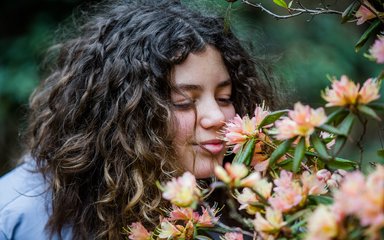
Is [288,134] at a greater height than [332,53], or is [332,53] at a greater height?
[288,134]

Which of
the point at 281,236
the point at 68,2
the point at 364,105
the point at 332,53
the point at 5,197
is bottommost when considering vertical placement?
the point at 332,53

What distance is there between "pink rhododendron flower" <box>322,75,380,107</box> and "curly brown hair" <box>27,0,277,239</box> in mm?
730

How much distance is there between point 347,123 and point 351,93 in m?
0.05

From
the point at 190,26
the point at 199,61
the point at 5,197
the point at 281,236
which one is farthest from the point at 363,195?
the point at 5,197

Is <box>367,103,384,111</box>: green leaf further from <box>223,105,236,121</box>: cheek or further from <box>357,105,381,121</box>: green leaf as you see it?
<box>223,105,236,121</box>: cheek

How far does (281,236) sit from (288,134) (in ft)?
0.51

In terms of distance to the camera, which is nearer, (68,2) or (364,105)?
(364,105)

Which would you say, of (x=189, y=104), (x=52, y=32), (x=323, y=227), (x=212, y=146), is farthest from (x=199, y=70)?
(x=52, y=32)

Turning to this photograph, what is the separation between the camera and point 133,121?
5.11ft

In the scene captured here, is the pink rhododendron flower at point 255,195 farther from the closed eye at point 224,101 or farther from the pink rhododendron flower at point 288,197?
the closed eye at point 224,101

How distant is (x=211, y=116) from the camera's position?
1464 mm

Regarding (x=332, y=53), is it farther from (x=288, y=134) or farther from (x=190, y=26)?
(x=288, y=134)

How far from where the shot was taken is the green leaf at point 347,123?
0.82 m

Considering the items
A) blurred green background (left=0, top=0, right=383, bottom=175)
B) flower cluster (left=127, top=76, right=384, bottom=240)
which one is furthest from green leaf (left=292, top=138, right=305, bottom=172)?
blurred green background (left=0, top=0, right=383, bottom=175)
